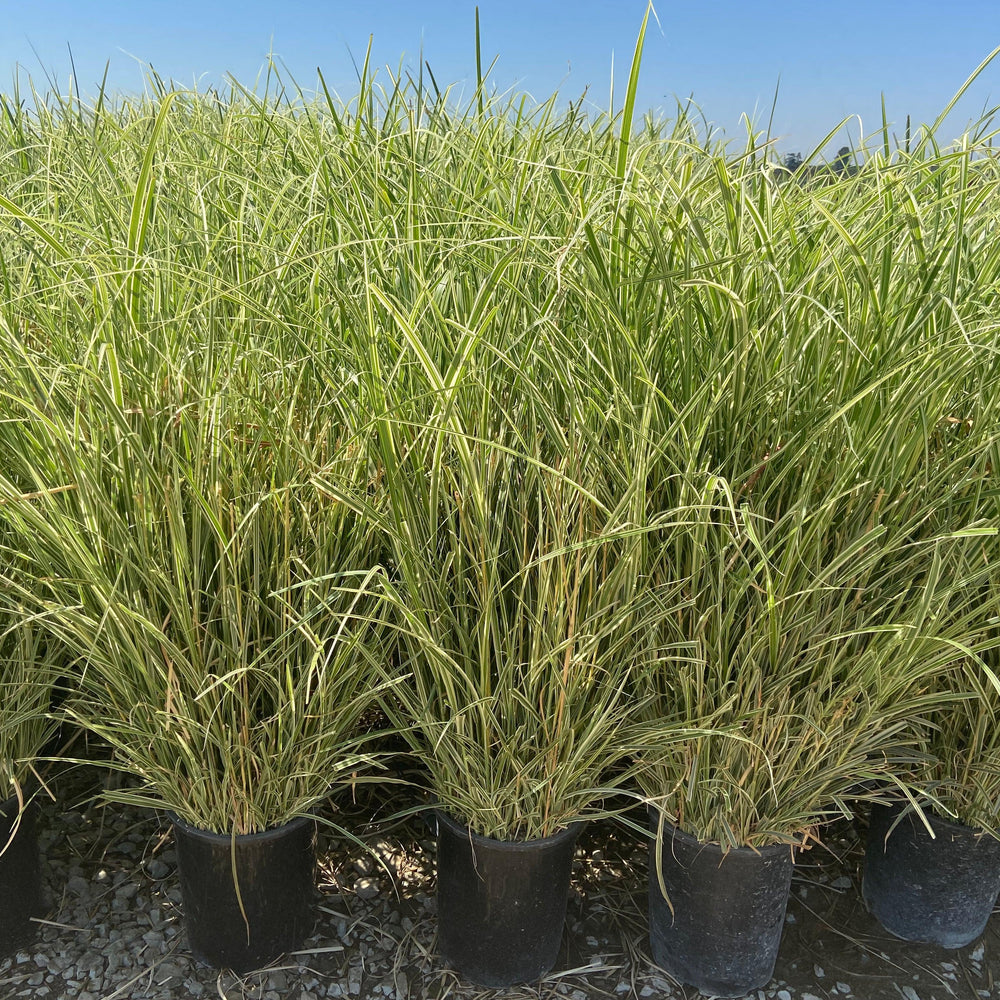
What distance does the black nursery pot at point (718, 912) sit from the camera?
1298mm

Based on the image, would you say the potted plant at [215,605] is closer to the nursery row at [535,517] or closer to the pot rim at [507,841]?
the nursery row at [535,517]

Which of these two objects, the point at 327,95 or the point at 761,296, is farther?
the point at 327,95

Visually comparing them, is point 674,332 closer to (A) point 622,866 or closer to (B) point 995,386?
(B) point 995,386

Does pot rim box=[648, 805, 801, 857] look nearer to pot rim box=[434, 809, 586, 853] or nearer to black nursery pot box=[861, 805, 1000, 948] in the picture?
pot rim box=[434, 809, 586, 853]

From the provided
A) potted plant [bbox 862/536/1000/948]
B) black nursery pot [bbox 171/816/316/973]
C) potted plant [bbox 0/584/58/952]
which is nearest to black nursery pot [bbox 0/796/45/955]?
potted plant [bbox 0/584/58/952]

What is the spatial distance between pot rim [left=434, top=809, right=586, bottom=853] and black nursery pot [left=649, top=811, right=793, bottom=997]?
5.7 inches

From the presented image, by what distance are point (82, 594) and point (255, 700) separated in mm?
260

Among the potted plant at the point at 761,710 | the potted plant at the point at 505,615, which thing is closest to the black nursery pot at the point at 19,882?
the potted plant at the point at 505,615

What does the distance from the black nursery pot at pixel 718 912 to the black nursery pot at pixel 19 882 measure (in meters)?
0.96

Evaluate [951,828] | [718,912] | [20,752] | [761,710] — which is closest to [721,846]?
[718,912]

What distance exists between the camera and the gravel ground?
1367 mm

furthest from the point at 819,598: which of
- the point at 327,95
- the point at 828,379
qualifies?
the point at 327,95

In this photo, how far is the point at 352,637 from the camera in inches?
44.4

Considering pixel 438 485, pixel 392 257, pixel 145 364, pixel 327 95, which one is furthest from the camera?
pixel 327 95
